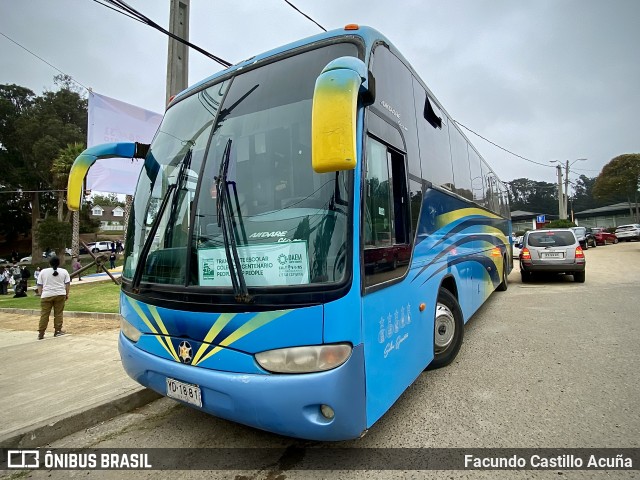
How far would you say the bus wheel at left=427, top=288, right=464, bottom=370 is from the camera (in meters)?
4.02

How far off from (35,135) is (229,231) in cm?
4366

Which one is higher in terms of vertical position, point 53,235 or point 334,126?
point 334,126

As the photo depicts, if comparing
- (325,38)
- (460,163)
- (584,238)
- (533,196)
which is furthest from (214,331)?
(533,196)

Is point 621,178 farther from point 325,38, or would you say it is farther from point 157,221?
point 157,221

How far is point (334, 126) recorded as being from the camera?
179 centimetres

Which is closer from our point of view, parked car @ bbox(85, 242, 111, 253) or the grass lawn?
the grass lawn

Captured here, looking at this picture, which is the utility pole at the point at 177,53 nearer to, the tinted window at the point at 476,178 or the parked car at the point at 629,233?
the tinted window at the point at 476,178

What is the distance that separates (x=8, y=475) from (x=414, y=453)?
302cm

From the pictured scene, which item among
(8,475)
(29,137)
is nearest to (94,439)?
(8,475)

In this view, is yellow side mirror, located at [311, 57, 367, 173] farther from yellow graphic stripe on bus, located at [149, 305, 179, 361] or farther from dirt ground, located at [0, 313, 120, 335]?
dirt ground, located at [0, 313, 120, 335]

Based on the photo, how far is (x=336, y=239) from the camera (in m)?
2.23

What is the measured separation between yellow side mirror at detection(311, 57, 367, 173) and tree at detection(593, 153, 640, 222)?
55.5 meters

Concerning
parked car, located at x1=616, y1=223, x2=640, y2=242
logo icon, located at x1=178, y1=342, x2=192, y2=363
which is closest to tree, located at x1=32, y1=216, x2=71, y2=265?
logo icon, located at x1=178, y1=342, x2=192, y2=363

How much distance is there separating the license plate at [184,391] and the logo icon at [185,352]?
A: 0.17 metres
